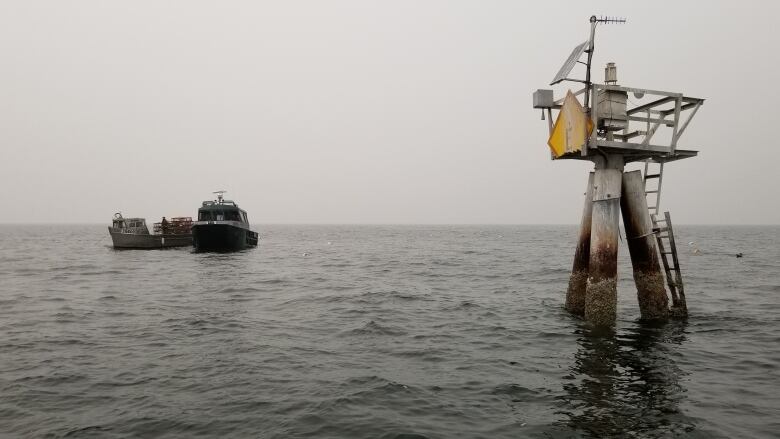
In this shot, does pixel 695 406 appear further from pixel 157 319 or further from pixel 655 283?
pixel 157 319

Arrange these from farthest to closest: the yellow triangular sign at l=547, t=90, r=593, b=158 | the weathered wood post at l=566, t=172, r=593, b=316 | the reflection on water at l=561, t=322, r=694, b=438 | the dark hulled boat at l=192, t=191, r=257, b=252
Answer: the dark hulled boat at l=192, t=191, r=257, b=252 < the weathered wood post at l=566, t=172, r=593, b=316 < the yellow triangular sign at l=547, t=90, r=593, b=158 < the reflection on water at l=561, t=322, r=694, b=438

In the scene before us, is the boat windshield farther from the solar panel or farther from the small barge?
the solar panel

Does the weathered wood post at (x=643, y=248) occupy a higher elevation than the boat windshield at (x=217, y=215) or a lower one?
lower

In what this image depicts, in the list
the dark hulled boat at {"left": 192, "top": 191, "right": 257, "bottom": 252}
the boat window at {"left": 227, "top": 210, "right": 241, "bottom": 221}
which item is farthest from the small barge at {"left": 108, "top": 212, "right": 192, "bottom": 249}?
the boat window at {"left": 227, "top": 210, "right": 241, "bottom": 221}

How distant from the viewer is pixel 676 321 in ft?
45.2

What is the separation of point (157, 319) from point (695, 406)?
14197mm

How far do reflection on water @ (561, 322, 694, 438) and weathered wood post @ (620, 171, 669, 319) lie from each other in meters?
0.66

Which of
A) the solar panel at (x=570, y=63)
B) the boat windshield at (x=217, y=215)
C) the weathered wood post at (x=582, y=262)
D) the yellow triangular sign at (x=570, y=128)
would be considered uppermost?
the solar panel at (x=570, y=63)

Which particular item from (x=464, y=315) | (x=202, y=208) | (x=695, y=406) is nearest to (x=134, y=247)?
(x=202, y=208)

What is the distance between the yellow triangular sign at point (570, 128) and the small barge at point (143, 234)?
4604 cm

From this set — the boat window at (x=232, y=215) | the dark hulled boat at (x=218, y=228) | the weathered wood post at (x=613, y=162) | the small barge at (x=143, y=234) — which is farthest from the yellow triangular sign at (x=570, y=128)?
the small barge at (x=143, y=234)

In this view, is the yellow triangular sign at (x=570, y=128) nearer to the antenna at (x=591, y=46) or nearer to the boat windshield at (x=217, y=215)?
the antenna at (x=591, y=46)

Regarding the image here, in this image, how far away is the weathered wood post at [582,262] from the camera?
45.2 feet

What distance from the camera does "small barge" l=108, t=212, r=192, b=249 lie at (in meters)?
49.1
